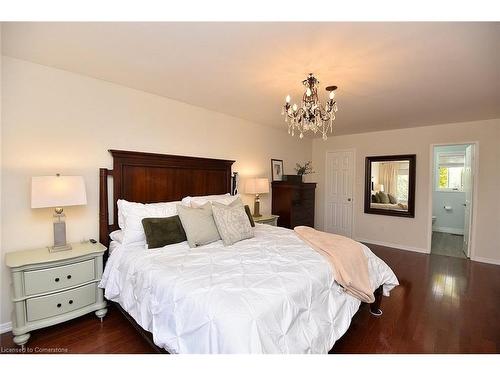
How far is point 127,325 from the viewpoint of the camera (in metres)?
2.15

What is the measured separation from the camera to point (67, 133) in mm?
2338

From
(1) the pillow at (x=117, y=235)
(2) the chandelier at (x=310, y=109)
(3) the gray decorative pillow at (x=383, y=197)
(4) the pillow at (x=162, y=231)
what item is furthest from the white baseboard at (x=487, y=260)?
(1) the pillow at (x=117, y=235)

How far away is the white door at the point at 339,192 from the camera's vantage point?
5324mm

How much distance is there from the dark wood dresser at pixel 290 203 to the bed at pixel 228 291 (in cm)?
173

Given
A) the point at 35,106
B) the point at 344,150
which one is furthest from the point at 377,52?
the point at 344,150

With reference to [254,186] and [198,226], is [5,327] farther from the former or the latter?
[254,186]

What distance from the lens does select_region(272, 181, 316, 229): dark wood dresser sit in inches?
173

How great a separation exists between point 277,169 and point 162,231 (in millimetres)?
2943

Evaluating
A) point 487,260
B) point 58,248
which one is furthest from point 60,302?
point 487,260

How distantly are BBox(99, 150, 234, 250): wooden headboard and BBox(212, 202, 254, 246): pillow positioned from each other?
0.76 metres

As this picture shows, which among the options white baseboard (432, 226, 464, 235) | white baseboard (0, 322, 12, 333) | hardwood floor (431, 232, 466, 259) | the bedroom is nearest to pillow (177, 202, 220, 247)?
the bedroom

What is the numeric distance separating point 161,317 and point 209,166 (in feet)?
7.35

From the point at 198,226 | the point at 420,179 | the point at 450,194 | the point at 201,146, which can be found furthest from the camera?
the point at 450,194
